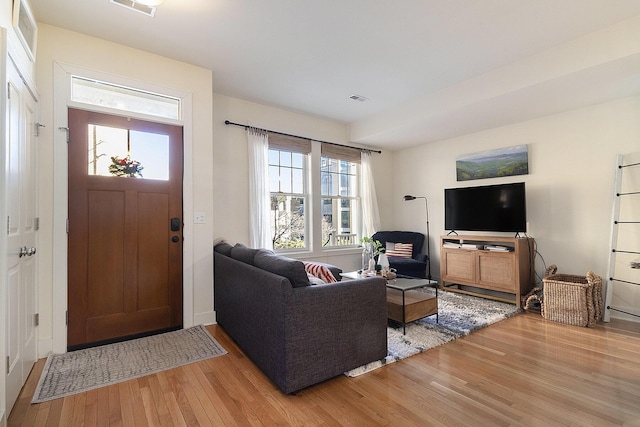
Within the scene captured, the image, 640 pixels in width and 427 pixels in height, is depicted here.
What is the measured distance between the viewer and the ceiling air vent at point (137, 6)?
85.7 inches

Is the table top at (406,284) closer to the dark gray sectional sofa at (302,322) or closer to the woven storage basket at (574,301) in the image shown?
the dark gray sectional sofa at (302,322)

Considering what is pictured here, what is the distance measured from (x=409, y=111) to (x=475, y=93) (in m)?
0.89

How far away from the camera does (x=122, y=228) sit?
2.68 meters

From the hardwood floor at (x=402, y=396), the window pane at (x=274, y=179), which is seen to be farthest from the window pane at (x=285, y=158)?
the hardwood floor at (x=402, y=396)

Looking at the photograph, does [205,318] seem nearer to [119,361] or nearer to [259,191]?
[119,361]

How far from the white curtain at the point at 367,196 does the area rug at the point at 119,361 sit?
10.7 feet

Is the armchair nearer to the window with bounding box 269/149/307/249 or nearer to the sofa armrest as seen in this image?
the window with bounding box 269/149/307/249

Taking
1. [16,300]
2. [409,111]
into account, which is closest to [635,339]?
[409,111]

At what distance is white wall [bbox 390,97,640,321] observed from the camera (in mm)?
3314

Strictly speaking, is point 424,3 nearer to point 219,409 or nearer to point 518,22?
point 518,22

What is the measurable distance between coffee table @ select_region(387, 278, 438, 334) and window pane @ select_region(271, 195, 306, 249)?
5.90ft

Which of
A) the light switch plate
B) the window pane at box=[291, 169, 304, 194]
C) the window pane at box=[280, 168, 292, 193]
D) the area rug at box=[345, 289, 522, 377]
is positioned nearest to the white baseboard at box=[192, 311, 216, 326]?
the light switch plate

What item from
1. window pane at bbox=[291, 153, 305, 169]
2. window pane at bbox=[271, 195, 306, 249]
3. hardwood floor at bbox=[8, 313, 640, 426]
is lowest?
hardwood floor at bbox=[8, 313, 640, 426]

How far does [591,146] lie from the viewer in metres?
3.48
